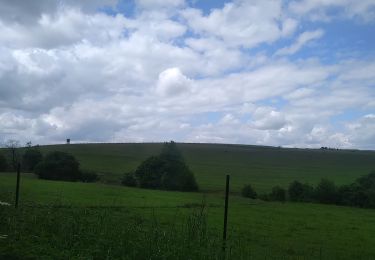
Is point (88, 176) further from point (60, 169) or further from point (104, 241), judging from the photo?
point (104, 241)

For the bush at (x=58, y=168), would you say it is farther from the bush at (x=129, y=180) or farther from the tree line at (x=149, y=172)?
the bush at (x=129, y=180)

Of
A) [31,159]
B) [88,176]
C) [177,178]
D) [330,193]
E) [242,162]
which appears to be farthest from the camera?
[242,162]

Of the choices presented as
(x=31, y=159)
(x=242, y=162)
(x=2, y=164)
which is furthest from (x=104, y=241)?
(x=242, y=162)

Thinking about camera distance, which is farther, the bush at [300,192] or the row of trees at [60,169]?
the row of trees at [60,169]

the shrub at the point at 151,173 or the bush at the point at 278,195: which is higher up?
the shrub at the point at 151,173

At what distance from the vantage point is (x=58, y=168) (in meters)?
87.4

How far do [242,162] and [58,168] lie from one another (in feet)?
214

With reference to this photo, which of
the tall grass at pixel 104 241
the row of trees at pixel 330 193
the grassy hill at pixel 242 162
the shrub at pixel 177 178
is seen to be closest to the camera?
the tall grass at pixel 104 241

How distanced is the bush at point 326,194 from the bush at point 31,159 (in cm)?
5679

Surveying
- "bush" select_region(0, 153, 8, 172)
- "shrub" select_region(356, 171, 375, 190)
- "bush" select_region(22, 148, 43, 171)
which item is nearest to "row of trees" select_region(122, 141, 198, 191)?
"bush" select_region(22, 148, 43, 171)

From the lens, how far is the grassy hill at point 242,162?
10775cm

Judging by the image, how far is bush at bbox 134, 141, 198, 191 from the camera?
269ft

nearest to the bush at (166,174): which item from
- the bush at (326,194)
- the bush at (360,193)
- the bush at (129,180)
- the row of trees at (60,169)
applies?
the bush at (129,180)

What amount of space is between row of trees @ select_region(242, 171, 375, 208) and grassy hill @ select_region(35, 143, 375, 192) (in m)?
18.1
